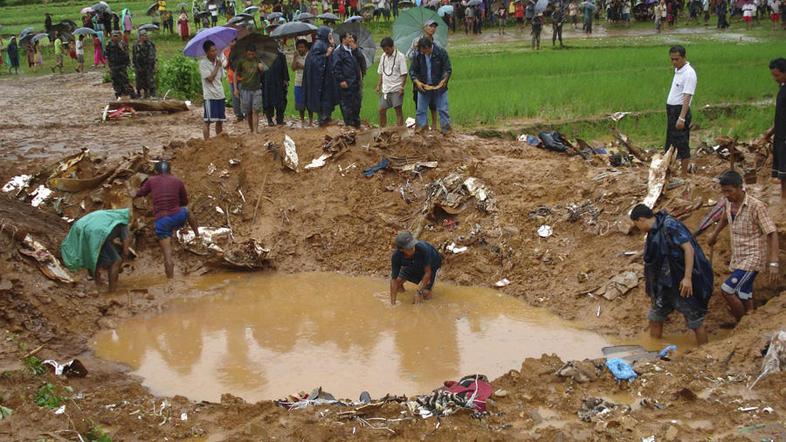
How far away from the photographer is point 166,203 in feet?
35.8

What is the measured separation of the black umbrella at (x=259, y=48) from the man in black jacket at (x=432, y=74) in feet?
7.46

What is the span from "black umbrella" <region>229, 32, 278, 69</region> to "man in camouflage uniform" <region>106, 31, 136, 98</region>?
20.7ft

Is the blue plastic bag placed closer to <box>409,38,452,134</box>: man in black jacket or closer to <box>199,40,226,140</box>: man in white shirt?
<box>409,38,452,134</box>: man in black jacket

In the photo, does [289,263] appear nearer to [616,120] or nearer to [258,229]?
[258,229]

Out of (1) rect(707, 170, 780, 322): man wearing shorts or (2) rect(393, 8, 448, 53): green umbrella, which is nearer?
(1) rect(707, 170, 780, 322): man wearing shorts

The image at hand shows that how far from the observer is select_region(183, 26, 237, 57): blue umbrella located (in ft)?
46.5

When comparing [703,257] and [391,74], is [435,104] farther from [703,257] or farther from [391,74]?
[703,257]

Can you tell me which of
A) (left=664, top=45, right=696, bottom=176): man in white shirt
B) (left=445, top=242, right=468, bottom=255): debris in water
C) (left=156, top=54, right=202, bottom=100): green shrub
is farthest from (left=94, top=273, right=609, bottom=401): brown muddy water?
(left=156, top=54, right=202, bottom=100): green shrub

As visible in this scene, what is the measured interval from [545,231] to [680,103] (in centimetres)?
225

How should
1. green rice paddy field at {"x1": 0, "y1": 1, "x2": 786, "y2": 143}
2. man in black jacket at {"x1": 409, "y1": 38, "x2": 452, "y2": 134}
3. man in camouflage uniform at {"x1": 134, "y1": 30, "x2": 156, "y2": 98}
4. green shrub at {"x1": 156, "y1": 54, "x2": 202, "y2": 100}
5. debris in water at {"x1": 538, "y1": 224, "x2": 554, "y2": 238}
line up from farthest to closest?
green shrub at {"x1": 156, "y1": 54, "x2": 202, "y2": 100}, man in camouflage uniform at {"x1": 134, "y1": 30, "x2": 156, "y2": 98}, green rice paddy field at {"x1": 0, "y1": 1, "x2": 786, "y2": 143}, man in black jacket at {"x1": 409, "y1": 38, "x2": 452, "y2": 134}, debris in water at {"x1": 538, "y1": 224, "x2": 554, "y2": 238}

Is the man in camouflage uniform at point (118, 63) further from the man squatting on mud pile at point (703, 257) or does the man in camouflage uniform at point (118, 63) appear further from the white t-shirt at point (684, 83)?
the man squatting on mud pile at point (703, 257)

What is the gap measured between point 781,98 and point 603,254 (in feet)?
8.22

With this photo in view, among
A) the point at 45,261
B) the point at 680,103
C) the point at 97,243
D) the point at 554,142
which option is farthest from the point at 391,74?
the point at 45,261

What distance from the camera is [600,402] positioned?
22.7 ft
